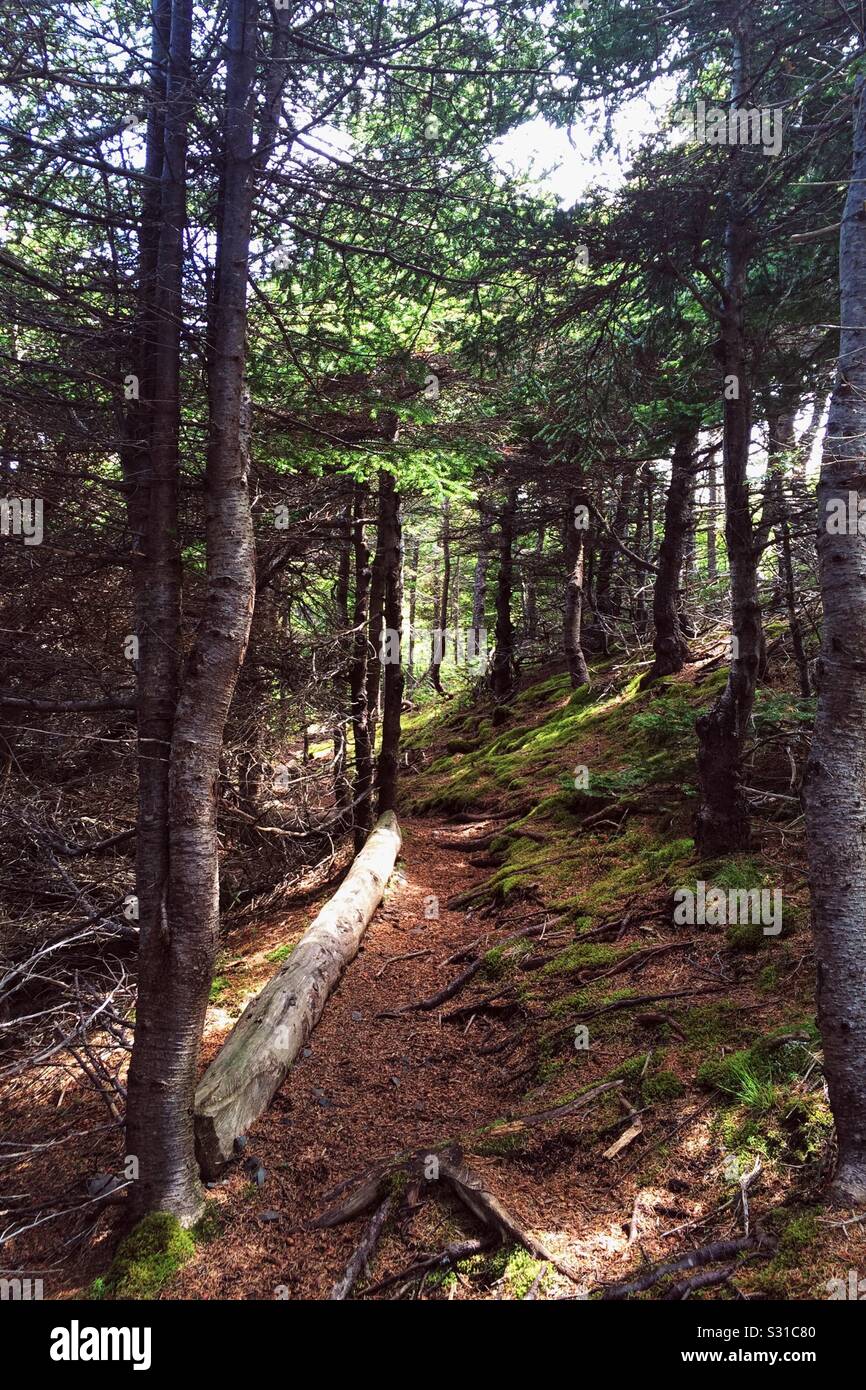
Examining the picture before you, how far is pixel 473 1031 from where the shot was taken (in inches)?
253

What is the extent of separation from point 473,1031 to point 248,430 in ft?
17.6

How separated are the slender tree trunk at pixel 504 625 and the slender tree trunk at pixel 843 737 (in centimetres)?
1307

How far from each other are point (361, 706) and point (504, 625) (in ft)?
27.9

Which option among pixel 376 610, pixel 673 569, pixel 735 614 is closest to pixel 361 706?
pixel 376 610

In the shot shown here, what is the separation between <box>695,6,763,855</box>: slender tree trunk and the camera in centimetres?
652

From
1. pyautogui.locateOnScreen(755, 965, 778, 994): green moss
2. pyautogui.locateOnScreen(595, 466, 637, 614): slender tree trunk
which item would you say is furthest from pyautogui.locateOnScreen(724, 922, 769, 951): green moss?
pyautogui.locateOnScreen(595, 466, 637, 614): slender tree trunk

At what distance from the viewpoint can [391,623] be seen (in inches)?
429

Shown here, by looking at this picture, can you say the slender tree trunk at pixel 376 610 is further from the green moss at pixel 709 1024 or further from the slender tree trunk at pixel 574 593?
the green moss at pixel 709 1024

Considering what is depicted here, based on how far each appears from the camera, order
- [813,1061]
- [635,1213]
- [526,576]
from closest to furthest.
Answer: [635,1213]
[813,1061]
[526,576]

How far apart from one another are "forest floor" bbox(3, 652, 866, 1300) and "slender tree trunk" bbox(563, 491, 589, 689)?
6.02 meters

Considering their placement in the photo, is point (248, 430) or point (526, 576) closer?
point (248, 430)

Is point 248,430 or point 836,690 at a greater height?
point 248,430
